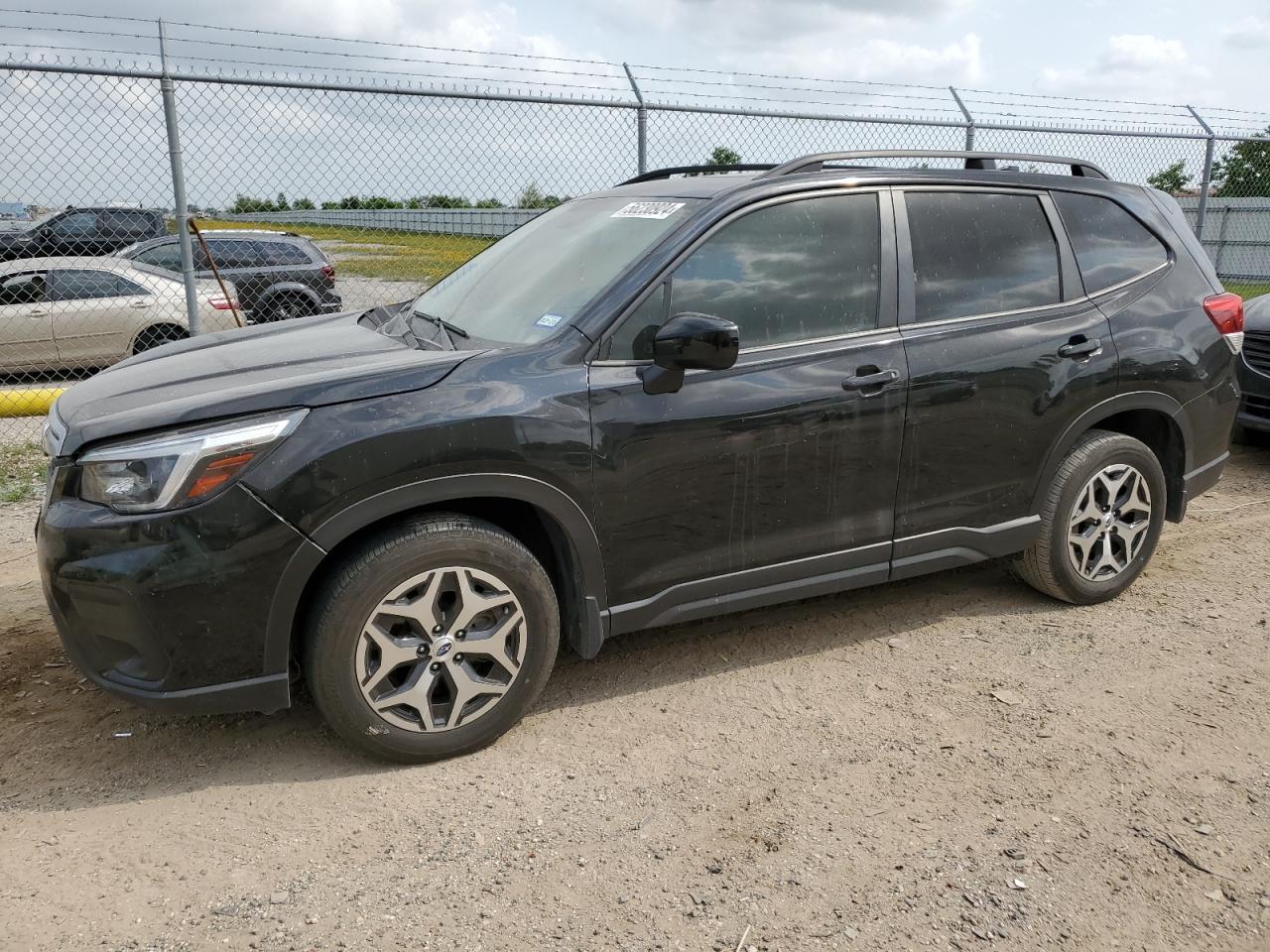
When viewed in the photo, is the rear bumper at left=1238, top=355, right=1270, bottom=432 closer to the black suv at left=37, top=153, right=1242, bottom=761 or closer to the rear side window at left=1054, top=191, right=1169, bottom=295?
the black suv at left=37, top=153, right=1242, bottom=761

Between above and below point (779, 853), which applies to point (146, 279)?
above

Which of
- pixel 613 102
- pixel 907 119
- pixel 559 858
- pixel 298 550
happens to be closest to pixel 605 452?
pixel 298 550

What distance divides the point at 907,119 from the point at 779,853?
7352 mm

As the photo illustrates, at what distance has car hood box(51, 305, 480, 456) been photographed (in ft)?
9.68

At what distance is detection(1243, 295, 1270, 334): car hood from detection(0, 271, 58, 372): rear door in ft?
34.5

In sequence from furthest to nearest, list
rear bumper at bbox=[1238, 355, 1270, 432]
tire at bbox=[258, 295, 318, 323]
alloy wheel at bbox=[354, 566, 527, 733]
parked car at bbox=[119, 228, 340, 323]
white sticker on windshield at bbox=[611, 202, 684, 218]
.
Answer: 1. tire at bbox=[258, 295, 318, 323]
2. parked car at bbox=[119, 228, 340, 323]
3. rear bumper at bbox=[1238, 355, 1270, 432]
4. white sticker on windshield at bbox=[611, 202, 684, 218]
5. alloy wheel at bbox=[354, 566, 527, 733]

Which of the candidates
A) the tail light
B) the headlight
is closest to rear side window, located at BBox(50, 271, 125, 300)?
the headlight

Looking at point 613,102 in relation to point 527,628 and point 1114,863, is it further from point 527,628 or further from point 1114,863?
point 1114,863

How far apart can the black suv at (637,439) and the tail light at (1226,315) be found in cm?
2

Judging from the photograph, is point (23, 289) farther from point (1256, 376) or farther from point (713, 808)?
point (1256, 376)

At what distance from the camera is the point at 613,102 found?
24.4 feet

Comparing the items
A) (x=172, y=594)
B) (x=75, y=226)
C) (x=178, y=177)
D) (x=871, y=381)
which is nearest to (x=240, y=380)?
(x=172, y=594)

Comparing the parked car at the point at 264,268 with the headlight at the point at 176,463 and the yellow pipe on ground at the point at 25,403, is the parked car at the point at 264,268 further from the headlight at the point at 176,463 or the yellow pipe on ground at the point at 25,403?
the headlight at the point at 176,463

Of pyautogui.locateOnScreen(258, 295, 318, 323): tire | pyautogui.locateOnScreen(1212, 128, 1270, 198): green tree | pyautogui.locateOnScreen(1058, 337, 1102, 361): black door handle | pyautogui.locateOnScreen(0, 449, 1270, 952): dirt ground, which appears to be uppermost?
pyautogui.locateOnScreen(1212, 128, 1270, 198): green tree
